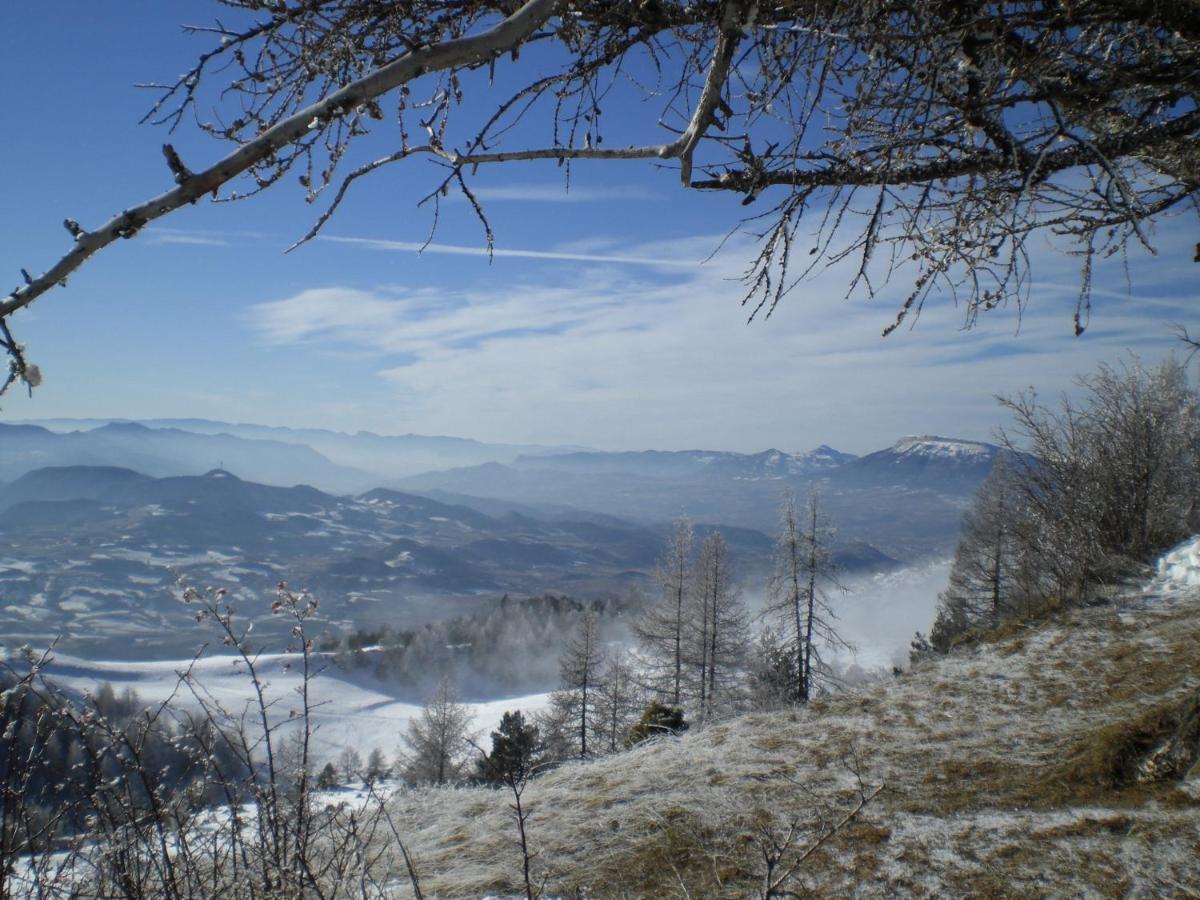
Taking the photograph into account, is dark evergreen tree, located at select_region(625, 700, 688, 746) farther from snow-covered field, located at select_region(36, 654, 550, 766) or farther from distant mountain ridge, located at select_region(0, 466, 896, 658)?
distant mountain ridge, located at select_region(0, 466, 896, 658)

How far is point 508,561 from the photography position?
195250 millimetres

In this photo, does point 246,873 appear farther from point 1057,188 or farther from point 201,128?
point 1057,188

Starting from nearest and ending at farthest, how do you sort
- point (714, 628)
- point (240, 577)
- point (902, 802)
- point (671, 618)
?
point (902, 802)
point (714, 628)
point (671, 618)
point (240, 577)

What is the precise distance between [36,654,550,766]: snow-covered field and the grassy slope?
147ft

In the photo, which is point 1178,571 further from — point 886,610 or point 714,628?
point 886,610

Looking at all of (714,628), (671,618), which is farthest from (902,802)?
(671,618)

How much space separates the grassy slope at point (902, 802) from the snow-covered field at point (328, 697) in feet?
147

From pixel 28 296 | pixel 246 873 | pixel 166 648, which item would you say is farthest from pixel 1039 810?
pixel 166 648

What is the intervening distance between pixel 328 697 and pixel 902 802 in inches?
2624

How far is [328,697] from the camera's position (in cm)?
6109

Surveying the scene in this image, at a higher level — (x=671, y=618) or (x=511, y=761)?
(x=511, y=761)

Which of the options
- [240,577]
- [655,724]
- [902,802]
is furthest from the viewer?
[240,577]

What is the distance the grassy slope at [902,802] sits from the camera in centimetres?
354

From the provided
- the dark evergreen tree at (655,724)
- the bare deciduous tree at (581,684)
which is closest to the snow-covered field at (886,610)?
the bare deciduous tree at (581,684)
